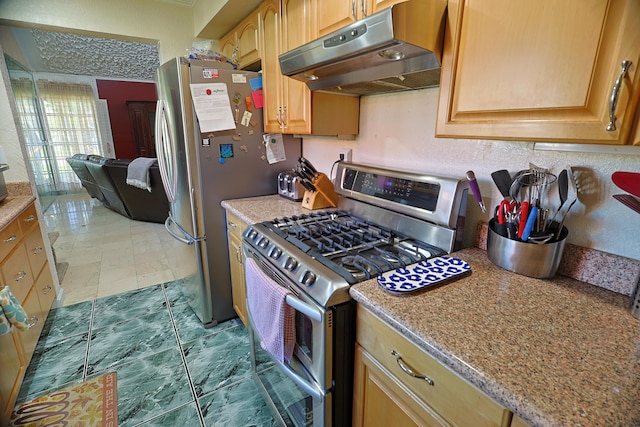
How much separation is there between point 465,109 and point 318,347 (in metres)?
0.87

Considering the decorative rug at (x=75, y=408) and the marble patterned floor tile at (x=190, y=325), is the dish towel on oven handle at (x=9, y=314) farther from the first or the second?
the marble patterned floor tile at (x=190, y=325)

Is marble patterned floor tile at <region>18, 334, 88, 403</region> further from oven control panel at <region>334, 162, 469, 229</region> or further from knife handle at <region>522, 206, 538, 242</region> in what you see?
Answer: knife handle at <region>522, 206, 538, 242</region>

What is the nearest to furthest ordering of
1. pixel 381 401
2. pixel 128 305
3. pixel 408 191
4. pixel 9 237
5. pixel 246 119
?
pixel 381 401, pixel 408 191, pixel 9 237, pixel 246 119, pixel 128 305

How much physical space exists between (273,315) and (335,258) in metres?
0.32

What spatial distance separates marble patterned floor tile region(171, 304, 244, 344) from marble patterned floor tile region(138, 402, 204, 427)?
540mm

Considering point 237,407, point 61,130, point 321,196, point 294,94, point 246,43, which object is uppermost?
point 246,43

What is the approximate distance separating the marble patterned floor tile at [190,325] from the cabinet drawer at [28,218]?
106cm

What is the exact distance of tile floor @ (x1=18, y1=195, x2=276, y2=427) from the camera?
1.56 meters

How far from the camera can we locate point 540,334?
2.40ft

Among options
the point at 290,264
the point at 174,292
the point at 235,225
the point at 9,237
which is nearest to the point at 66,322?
the point at 174,292

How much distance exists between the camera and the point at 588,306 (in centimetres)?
85

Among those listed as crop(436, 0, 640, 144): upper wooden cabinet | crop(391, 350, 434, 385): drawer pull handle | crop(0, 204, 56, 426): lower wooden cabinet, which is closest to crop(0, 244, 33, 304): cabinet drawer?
crop(0, 204, 56, 426): lower wooden cabinet

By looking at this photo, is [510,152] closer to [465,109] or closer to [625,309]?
[465,109]

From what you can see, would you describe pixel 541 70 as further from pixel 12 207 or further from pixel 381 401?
pixel 12 207
